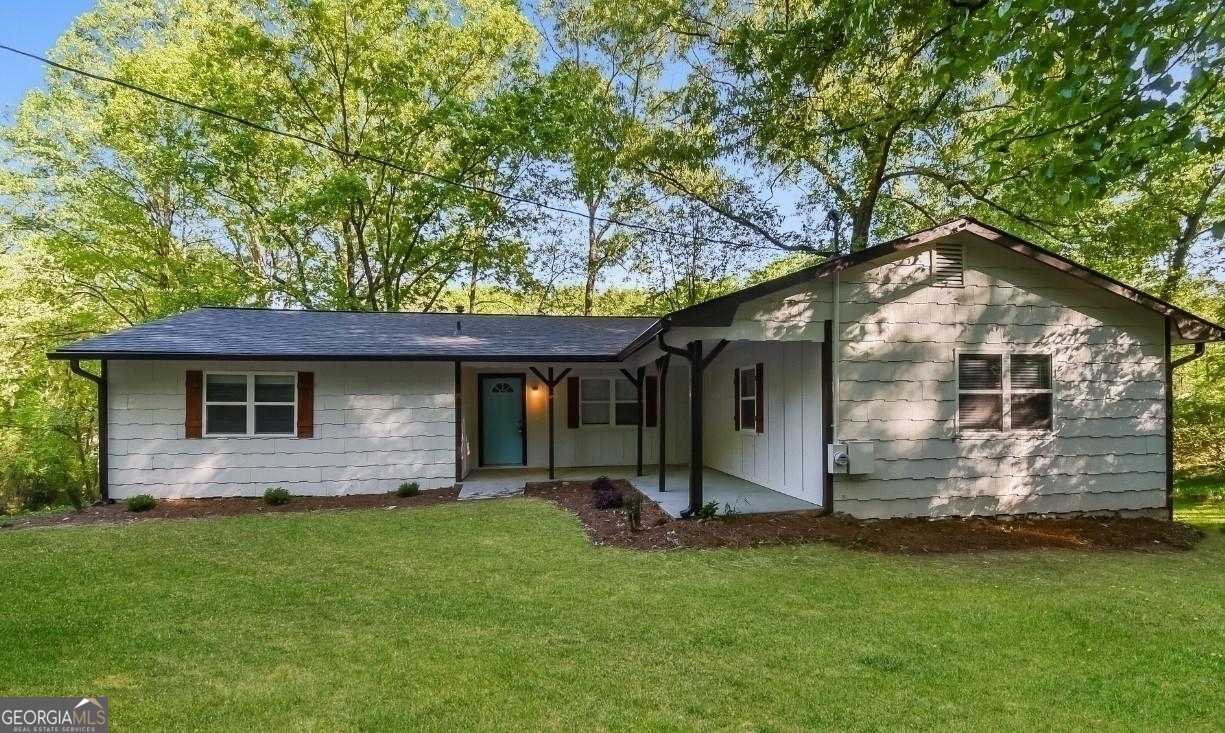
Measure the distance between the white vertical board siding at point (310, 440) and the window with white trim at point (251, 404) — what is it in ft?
0.53

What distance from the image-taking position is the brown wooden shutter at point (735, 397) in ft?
32.7

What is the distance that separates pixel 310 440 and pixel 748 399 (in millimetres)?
7200

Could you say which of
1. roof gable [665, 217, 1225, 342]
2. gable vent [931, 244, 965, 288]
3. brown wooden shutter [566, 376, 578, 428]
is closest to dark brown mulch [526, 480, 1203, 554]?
roof gable [665, 217, 1225, 342]

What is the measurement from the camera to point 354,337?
9969mm

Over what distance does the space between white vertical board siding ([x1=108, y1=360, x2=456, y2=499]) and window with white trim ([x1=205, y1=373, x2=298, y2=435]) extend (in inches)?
6.4

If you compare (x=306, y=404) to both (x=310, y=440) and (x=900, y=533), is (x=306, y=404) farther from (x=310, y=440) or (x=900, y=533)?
(x=900, y=533)

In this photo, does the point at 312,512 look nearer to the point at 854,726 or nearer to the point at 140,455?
the point at 140,455

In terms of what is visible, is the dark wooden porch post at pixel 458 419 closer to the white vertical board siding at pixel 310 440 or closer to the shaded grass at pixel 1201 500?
the white vertical board siding at pixel 310 440

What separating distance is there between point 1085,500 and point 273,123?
68.2 ft

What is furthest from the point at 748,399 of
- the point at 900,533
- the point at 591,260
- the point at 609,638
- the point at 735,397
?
the point at 591,260

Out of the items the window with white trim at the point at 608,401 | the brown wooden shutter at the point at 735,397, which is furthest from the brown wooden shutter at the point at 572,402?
the brown wooden shutter at the point at 735,397

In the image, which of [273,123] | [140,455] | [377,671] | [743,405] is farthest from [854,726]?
[273,123]

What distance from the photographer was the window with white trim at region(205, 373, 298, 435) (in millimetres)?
8969

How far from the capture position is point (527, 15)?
18297mm
